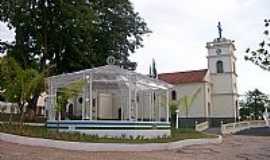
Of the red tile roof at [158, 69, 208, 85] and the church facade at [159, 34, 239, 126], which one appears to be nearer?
the church facade at [159, 34, 239, 126]

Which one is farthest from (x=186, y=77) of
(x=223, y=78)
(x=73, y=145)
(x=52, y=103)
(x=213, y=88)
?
(x=73, y=145)

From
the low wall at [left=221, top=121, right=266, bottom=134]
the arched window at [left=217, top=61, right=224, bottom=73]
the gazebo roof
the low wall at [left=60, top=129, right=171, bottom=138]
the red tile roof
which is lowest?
the low wall at [left=221, top=121, right=266, bottom=134]

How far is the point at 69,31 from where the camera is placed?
3098 cm

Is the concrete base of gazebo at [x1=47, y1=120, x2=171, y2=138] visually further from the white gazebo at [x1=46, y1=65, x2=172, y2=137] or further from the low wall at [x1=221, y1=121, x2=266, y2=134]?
the low wall at [x1=221, y1=121, x2=266, y2=134]

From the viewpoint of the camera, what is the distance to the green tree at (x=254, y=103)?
6850cm

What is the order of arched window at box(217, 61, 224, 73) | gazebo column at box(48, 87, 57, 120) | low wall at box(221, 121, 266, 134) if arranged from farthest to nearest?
arched window at box(217, 61, 224, 73) < low wall at box(221, 121, 266, 134) < gazebo column at box(48, 87, 57, 120)

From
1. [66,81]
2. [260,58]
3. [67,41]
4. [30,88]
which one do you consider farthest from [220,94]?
[260,58]

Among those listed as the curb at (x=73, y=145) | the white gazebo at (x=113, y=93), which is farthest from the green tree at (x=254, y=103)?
the curb at (x=73, y=145)

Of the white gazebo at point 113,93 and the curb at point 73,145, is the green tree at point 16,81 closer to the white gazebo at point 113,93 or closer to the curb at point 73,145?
the white gazebo at point 113,93

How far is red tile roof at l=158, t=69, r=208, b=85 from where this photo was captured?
170 ft

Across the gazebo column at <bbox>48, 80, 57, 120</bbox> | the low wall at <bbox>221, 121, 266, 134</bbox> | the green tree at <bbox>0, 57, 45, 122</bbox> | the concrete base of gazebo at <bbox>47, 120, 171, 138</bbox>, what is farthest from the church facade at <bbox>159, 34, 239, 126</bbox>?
the green tree at <bbox>0, 57, 45, 122</bbox>

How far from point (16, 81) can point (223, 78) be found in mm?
36585

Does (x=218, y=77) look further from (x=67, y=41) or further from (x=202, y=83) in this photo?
(x=67, y=41)

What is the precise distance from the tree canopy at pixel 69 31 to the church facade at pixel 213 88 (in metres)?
18.2
